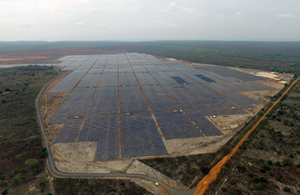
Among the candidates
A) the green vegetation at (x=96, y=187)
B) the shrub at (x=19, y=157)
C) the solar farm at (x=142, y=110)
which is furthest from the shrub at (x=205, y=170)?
the shrub at (x=19, y=157)

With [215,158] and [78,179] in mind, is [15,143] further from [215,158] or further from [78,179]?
[215,158]

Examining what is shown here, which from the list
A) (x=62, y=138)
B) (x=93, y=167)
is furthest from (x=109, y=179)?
(x=62, y=138)

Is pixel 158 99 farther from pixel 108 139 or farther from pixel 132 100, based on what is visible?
pixel 108 139

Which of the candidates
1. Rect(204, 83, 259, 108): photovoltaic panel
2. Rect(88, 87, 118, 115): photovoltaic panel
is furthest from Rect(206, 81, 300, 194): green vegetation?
Rect(88, 87, 118, 115): photovoltaic panel

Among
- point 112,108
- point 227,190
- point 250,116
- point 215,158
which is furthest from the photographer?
point 112,108

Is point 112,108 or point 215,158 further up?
point 112,108

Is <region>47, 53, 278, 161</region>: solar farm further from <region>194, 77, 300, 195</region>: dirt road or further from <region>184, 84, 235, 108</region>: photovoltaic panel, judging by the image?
<region>194, 77, 300, 195</region>: dirt road

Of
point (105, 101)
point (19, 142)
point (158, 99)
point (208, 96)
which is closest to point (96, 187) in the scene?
point (19, 142)
